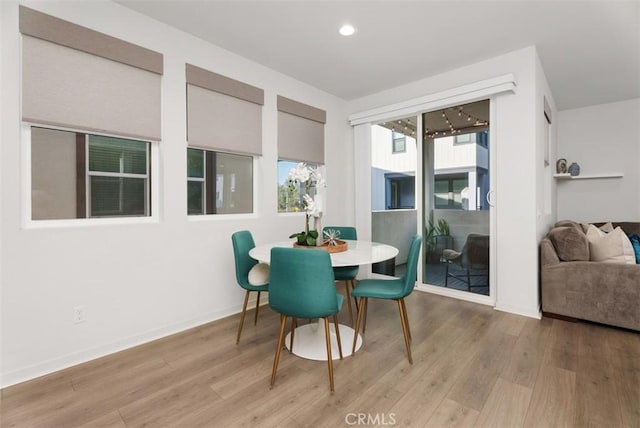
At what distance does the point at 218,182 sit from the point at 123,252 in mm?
1085

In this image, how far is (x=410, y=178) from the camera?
13.0 feet

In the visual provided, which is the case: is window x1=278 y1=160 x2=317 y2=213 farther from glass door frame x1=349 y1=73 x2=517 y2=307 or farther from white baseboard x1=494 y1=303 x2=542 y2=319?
white baseboard x1=494 y1=303 x2=542 y2=319

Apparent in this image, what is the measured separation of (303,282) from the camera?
68.4 inches

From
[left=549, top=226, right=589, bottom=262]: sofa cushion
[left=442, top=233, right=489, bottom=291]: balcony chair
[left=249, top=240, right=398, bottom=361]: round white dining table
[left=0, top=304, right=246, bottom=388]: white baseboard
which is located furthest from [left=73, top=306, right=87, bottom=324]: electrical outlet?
[left=549, top=226, right=589, bottom=262]: sofa cushion

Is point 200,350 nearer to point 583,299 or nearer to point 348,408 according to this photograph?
point 348,408

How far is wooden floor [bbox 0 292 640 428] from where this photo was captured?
156 centimetres

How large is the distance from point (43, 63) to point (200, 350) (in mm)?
2222

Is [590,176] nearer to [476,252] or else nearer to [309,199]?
[476,252]

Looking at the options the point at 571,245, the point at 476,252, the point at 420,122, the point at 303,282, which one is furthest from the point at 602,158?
the point at 303,282

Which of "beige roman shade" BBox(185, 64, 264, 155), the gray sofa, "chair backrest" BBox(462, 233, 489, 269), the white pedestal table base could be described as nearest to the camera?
the white pedestal table base

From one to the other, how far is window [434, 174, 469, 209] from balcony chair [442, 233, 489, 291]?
1.40ft

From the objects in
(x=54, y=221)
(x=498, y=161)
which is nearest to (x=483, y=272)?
(x=498, y=161)

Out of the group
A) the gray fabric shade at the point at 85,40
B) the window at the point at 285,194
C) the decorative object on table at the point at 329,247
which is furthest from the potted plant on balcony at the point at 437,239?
the gray fabric shade at the point at 85,40

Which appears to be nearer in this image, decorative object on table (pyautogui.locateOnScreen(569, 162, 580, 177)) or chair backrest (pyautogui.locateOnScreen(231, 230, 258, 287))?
chair backrest (pyautogui.locateOnScreen(231, 230, 258, 287))
